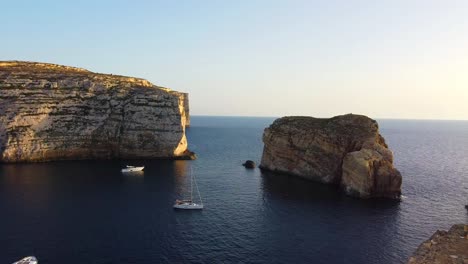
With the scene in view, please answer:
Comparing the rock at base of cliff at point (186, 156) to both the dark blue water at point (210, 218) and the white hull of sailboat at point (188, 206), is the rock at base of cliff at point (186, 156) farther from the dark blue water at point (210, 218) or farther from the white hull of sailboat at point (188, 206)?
the white hull of sailboat at point (188, 206)

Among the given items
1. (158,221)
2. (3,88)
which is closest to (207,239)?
(158,221)

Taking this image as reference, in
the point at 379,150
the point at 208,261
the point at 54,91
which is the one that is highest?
the point at 54,91

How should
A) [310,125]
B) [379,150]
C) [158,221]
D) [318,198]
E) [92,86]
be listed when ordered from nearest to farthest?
[158,221] < [318,198] < [379,150] < [310,125] < [92,86]

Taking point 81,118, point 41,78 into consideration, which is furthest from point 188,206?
point 41,78

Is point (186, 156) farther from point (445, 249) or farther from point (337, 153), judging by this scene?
point (445, 249)

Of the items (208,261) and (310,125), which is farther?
(310,125)

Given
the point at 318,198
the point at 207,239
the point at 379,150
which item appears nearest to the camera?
the point at 207,239

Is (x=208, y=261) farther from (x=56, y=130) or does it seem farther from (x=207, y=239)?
(x=56, y=130)

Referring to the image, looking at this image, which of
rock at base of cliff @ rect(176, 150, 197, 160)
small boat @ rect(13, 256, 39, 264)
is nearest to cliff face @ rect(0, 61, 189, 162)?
rock at base of cliff @ rect(176, 150, 197, 160)
